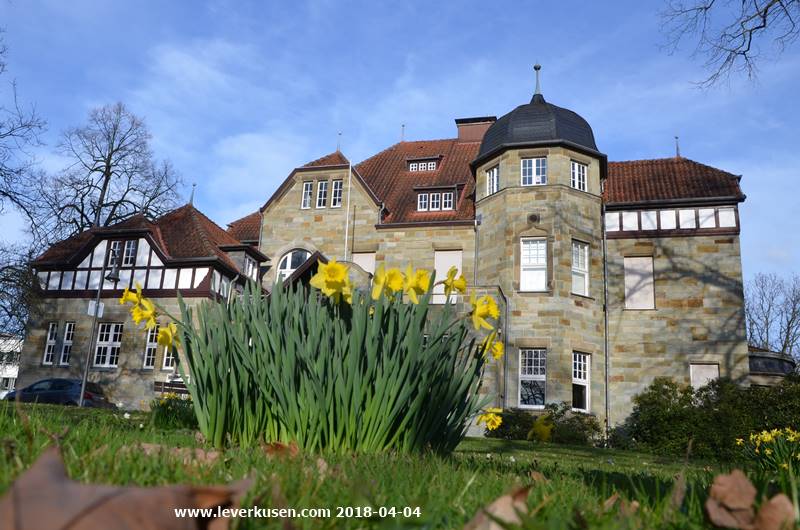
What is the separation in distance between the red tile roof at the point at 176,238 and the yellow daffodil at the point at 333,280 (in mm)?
21627

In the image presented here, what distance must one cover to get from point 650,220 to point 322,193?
40.7 feet

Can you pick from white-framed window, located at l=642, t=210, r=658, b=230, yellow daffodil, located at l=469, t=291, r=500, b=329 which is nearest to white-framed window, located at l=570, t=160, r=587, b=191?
white-framed window, located at l=642, t=210, r=658, b=230

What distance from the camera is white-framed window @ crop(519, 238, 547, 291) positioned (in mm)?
21047

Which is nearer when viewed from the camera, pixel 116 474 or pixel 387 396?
pixel 116 474

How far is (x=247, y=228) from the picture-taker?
28.8 meters

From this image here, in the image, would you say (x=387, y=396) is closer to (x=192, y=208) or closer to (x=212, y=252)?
(x=212, y=252)

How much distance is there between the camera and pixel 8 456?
2.10 metres

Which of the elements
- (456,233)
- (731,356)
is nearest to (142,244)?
(456,233)

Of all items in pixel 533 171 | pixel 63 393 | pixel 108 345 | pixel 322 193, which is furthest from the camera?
pixel 322 193

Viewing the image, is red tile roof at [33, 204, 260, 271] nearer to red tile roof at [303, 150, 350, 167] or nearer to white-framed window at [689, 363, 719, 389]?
red tile roof at [303, 150, 350, 167]

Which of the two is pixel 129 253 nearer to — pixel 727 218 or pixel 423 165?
pixel 423 165

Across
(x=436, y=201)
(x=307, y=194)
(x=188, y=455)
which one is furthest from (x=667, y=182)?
(x=188, y=455)

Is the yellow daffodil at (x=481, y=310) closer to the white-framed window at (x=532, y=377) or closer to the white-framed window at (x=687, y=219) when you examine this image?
the white-framed window at (x=532, y=377)

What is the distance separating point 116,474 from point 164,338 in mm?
2556
